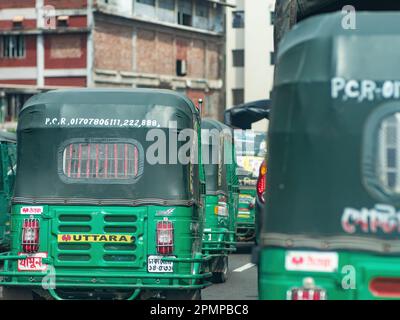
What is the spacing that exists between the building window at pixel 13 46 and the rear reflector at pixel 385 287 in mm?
55694

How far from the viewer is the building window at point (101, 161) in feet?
40.0

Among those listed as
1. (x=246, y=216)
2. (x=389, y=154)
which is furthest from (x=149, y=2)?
(x=389, y=154)

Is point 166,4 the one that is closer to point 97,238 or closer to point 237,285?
point 237,285

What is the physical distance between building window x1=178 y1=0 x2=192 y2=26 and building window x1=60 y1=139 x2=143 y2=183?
188 feet

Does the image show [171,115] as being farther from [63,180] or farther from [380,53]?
[380,53]

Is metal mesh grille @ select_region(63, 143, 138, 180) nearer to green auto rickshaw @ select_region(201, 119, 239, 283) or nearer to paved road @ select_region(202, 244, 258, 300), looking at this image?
paved road @ select_region(202, 244, 258, 300)

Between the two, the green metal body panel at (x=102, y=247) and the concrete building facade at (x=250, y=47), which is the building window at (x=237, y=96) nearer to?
the concrete building facade at (x=250, y=47)

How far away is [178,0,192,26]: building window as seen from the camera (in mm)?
68875

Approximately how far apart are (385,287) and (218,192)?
11316mm

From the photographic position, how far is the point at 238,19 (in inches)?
3346

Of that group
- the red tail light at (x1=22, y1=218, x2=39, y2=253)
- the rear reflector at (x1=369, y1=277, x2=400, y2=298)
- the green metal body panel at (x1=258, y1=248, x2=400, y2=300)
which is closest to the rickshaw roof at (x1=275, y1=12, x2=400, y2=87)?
the green metal body panel at (x1=258, y1=248, x2=400, y2=300)

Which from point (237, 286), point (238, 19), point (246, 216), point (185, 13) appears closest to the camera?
point (237, 286)

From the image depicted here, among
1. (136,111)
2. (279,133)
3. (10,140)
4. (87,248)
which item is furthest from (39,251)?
(10,140)
